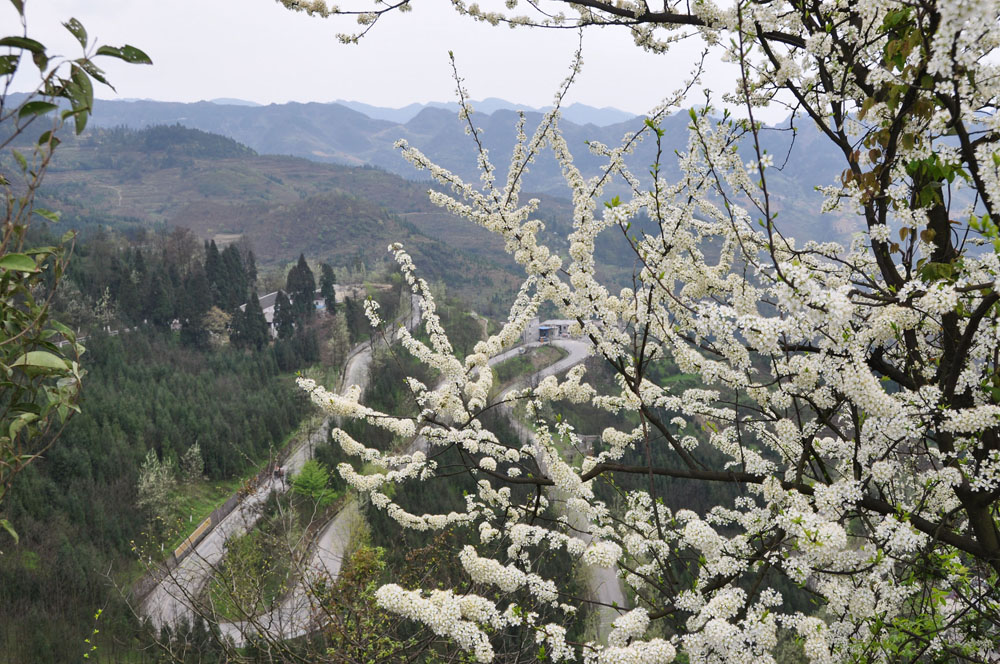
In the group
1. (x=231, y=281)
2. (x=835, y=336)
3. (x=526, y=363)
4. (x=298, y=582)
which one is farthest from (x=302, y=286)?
(x=835, y=336)

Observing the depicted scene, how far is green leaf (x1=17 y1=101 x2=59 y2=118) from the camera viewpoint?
1.60 m

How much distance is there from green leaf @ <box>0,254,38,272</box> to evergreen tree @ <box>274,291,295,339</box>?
42.7 meters

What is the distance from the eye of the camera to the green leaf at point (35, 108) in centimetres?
160

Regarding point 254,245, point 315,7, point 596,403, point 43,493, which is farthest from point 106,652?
point 254,245

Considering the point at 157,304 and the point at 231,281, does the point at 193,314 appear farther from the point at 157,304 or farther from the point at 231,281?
the point at 231,281

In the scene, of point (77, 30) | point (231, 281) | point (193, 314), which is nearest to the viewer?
point (77, 30)

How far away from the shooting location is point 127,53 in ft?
5.49

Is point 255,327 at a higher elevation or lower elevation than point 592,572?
higher

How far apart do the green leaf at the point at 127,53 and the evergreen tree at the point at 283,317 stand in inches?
1683

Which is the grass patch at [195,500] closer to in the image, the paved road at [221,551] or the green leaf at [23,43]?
the paved road at [221,551]

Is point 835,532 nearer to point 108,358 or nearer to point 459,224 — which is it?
point 108,358

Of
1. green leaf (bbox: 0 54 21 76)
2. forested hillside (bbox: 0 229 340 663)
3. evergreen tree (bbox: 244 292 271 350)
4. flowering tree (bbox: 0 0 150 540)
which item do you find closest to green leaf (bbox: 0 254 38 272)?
flowering tree (bbox: 0 0 150 540)

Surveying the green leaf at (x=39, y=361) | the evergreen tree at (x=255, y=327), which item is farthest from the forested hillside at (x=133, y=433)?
the green leaf at (x=39, y=361)

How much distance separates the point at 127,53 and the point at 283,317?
4375 cm
